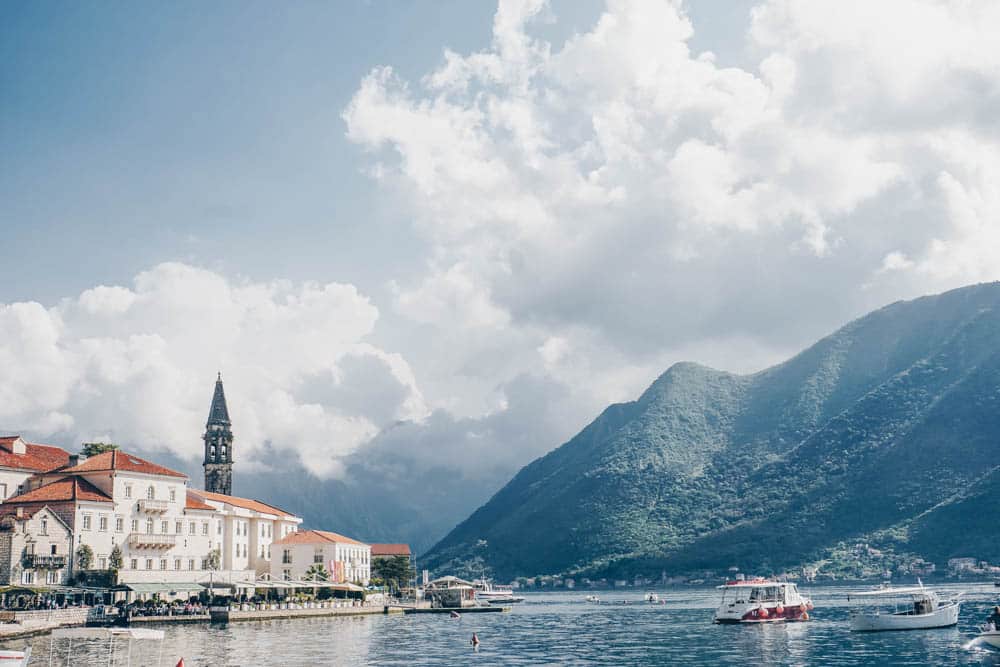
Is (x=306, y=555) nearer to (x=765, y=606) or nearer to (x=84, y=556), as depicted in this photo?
(x=84, y=556)

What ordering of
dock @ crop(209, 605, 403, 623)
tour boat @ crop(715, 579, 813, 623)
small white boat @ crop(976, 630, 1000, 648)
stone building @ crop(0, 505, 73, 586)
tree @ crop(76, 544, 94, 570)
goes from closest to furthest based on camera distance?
small white boat @ crop(976, 630, 1000, 648), stone building @ crop(0, 505, 73, 586), dock @ crop(209, 605, 403, 623), tour boat @ crop(715, 579, 813, 623), tree @ crop(76, 544, 94, 570)

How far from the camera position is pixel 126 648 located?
83.2 m

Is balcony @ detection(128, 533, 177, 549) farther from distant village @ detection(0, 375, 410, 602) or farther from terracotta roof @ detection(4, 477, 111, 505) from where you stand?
terracotta roof @ detection(4, 477, 111, 505)

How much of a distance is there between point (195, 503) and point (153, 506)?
34.0 feet

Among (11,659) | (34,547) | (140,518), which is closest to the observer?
(11,659)

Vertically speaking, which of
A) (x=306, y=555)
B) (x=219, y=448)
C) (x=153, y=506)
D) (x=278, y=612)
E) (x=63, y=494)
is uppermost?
(x=219, y=448)

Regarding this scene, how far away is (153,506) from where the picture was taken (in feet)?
437

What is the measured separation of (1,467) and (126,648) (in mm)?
55376

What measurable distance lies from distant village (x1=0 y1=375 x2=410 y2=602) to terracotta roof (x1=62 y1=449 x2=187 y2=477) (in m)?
0.18

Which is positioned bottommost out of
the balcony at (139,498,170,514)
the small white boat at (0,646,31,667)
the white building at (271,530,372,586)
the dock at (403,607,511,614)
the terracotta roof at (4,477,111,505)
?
the dock at (403,607,511,614)

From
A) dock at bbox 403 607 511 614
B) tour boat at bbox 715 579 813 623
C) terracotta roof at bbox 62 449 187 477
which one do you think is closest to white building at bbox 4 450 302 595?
terracotta roof at bbox 62 449 187 477

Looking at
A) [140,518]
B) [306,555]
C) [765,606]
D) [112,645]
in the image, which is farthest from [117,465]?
[765,606]

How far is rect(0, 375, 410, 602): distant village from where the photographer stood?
11656cm

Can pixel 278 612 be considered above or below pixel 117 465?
below
